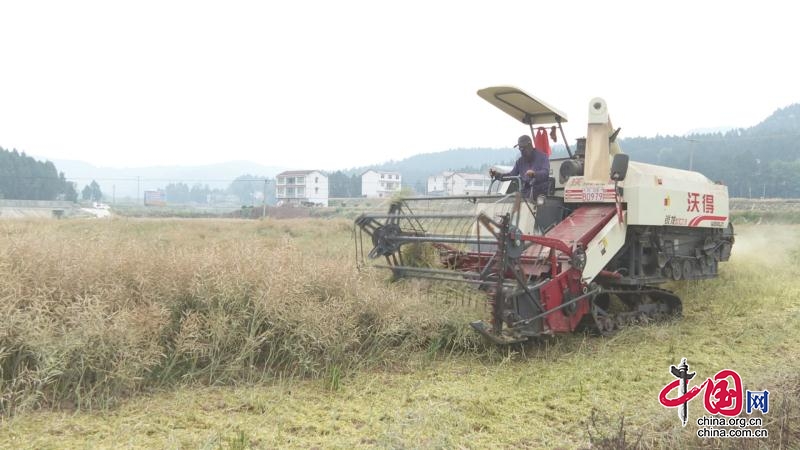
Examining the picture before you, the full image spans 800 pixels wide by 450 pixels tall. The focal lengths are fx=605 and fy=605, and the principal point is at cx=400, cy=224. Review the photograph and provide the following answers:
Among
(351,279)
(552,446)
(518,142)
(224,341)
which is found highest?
(518,142)

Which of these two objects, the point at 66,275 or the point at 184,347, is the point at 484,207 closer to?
the point at 184,347

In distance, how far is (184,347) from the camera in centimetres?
437

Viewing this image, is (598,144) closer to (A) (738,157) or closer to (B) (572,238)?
(B) (572,238)

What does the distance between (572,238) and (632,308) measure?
154 centimetres

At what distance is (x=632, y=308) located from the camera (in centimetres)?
695

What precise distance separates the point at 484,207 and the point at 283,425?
3.91 m

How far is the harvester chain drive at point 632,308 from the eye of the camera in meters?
6.34

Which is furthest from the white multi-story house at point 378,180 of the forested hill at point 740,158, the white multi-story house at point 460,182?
the forested hill at point 740,158

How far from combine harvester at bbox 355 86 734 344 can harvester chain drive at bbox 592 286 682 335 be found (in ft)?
0.04

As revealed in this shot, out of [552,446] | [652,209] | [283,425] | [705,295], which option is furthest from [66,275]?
[705,295]

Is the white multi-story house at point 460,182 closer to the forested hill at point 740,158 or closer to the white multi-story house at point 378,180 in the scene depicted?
the white multi-story house at point 378,180

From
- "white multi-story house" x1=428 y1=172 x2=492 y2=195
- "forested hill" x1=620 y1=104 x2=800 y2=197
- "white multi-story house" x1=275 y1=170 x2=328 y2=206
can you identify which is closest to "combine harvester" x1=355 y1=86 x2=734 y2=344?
"forested hill" x1=620 y1=104 x2=800 y2=197

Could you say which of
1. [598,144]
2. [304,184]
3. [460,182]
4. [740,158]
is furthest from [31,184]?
[740,158]

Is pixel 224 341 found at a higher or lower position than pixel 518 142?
lower
